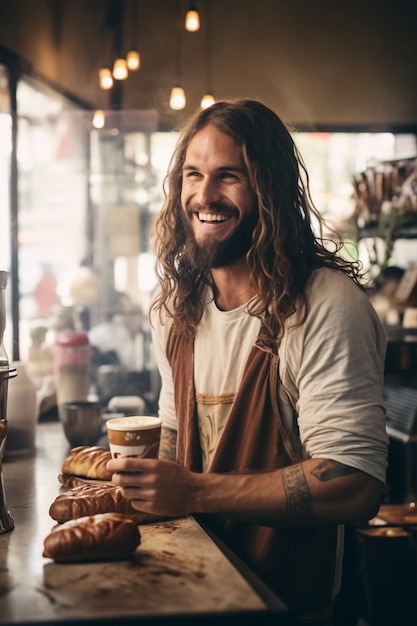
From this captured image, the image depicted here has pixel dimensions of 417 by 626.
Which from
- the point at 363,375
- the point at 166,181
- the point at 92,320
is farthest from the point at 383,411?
the point at 92,320

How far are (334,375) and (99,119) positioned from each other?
13.8ft

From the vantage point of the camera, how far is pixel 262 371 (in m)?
1.83

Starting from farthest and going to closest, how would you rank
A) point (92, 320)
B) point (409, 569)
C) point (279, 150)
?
point (92, 320), point (409, 569), point (279, 150)

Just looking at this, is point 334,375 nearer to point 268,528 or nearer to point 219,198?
point 268,528

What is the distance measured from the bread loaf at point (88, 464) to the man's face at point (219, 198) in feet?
1.84

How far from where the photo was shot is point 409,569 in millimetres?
3074

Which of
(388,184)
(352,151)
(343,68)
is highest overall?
(343,68)

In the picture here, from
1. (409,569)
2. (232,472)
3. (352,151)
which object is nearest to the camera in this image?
(232,472)

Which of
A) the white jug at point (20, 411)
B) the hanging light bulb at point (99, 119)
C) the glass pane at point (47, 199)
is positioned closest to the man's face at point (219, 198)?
the white jug at point (20, 411)

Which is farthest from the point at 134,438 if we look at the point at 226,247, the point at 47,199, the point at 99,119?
the point at 99,119

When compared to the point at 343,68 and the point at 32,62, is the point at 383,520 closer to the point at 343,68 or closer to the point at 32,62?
the point at 32,62

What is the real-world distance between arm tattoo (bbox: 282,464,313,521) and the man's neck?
54 centimetres

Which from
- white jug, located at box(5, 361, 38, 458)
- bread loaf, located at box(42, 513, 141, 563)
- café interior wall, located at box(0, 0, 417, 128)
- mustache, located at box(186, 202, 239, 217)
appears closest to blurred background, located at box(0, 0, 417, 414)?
café interior wall, located at box(0, 0, 417, 128)

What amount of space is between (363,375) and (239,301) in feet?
1.49
